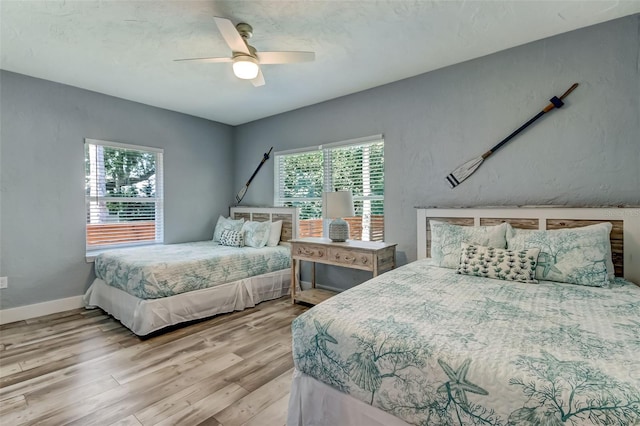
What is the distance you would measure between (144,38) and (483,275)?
3.16 meters

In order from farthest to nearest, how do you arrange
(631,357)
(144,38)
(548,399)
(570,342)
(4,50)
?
(4,50), (144,38), (570,342), (631,357), (548,399)

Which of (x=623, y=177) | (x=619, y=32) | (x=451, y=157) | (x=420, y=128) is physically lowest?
(x=623, y=177)

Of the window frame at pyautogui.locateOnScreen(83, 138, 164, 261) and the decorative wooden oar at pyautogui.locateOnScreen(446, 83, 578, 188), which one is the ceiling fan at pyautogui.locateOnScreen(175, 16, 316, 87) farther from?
the window frame at pyautogui.locateOnScreen(83, 138, 164, 261)

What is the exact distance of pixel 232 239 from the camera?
416 cm

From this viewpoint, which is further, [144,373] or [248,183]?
[248,183]

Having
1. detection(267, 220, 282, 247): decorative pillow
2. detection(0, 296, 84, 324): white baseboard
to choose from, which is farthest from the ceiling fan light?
detection(0, 296, 84, 324): white baseboard

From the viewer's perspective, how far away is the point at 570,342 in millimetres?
1161

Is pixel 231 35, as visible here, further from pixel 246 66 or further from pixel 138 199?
pixel 138 199

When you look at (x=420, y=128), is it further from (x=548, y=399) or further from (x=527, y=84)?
(x=548, y=399)

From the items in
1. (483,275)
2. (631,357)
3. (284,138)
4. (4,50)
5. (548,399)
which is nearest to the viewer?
(548,399)

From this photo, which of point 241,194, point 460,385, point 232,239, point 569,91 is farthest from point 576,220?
point 241,194

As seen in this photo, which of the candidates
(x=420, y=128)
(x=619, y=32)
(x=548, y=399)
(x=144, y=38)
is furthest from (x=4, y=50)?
(x=619, y=32)

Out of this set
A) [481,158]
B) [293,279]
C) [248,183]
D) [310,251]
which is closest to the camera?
[481,158]

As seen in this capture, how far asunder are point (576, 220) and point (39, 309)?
16.8ft
